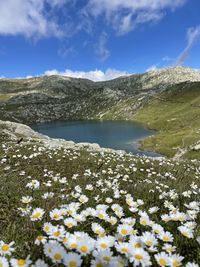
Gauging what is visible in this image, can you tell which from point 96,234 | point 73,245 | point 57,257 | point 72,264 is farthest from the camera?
point 96,234

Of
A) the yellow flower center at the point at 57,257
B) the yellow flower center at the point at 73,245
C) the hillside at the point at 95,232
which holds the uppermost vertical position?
the yellow flower center at the point at 57,257

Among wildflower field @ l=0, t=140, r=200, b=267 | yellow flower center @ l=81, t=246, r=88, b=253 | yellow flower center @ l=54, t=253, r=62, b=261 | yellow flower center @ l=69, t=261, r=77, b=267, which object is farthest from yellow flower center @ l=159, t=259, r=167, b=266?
yellow flower center @ l=54, t=253, r=62, b=261

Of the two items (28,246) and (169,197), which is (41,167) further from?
(28,246)

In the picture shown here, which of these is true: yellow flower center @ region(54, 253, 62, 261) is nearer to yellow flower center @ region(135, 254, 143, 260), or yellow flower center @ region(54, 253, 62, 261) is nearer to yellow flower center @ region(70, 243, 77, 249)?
yellow flower center @ region(70, 243, 77, 249)

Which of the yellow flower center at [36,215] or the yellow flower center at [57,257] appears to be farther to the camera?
the yellow flower center at [36,215]

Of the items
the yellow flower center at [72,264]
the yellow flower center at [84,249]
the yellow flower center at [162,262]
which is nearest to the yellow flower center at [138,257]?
the yellow flower center at [162,262]

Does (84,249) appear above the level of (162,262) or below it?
above

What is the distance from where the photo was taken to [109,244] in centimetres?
292

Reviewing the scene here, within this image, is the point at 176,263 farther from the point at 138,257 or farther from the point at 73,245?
the point at 73,245

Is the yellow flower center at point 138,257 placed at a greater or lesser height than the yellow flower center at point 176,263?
greater

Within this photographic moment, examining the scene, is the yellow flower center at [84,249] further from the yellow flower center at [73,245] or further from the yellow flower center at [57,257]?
the yellow flower center at [57,257]

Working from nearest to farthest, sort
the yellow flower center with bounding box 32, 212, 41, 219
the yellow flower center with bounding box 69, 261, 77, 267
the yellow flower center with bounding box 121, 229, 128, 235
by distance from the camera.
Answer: the yellow flower center with bounding box 69, 261, 77, 267 < the yellow flower center with bounding box 121, 229, 128, 235 < the yellow flower center with bounding box 32, 212, 41, 219

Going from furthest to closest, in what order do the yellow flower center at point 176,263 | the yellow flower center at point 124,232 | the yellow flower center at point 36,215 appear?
the yellow flower center at point 36,215, the yellow flower center at point 124,232, the yellow flower center at point 176,263

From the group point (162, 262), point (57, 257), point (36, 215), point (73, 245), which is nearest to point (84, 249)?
point (73, 245)
